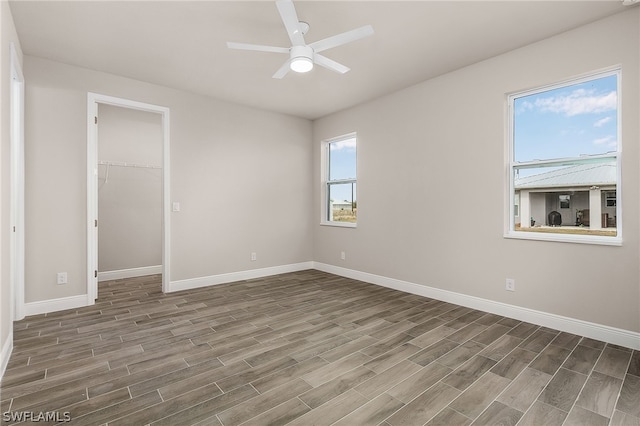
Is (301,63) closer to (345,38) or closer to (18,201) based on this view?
(345,38)

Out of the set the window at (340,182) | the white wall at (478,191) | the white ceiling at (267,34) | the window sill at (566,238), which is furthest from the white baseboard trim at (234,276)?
the window sill at (566,238)

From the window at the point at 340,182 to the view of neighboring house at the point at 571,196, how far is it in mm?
2452

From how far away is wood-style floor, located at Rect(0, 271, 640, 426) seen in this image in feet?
5.93

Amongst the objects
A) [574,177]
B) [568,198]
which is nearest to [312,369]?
[568,198]

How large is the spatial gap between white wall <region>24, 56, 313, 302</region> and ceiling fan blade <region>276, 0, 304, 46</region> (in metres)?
2.67

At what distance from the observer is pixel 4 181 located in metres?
2.33

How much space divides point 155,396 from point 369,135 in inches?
163

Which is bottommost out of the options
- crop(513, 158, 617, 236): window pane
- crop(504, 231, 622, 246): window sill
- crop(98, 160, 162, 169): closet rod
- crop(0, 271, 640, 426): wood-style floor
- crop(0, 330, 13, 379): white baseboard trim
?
crop(0, 271, 640, 426): wood-style floor

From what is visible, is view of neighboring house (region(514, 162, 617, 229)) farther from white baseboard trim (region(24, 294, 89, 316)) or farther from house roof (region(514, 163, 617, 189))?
white baseboard trim (region(24, 294, 89, 316))

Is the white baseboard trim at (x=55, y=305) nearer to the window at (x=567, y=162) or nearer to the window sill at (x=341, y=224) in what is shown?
the window sill at (x=341, y=224)

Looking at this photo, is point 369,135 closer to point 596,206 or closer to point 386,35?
point 386,35

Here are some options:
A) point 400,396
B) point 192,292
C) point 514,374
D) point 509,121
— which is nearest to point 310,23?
point 509,121

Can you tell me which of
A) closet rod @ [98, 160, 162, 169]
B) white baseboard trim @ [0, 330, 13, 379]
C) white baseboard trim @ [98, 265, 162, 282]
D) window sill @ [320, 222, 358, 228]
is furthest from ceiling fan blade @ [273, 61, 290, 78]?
white baseboard trim @ [98, 265, 162, 282]

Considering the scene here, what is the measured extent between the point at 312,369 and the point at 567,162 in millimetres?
2972
